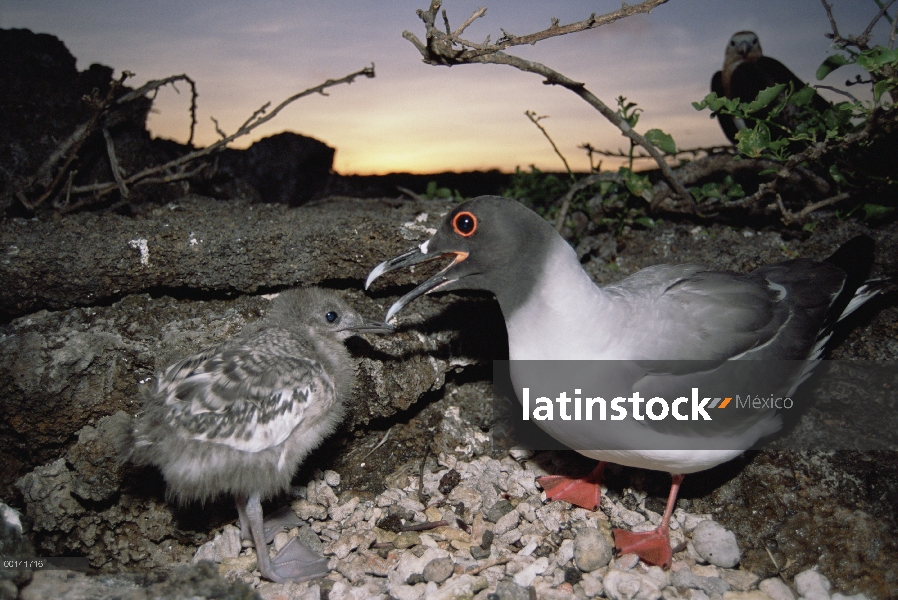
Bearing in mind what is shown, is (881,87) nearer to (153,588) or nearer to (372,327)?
(372,327)

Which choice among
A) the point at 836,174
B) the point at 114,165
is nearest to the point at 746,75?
the point at 836,174

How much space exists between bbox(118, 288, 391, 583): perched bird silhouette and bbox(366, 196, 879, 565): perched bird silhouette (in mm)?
570

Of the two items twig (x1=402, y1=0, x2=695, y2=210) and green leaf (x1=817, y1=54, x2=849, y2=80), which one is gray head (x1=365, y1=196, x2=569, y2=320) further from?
green leaf (x1=817, y1=54, x2=849, y2=80)

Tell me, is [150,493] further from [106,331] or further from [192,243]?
[192,243]

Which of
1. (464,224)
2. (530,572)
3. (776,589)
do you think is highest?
(464,224)

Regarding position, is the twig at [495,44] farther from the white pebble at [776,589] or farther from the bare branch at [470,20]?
the white pebble at [776,589]

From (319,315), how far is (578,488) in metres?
1.79

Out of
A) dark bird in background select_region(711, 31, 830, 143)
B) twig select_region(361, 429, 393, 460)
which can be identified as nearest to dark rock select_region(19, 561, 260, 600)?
twig select_region(361, 429, 393, 460)

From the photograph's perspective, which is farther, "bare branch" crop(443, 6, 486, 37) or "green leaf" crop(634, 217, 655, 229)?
"green leaf" crop(634, 217, 655, 229)

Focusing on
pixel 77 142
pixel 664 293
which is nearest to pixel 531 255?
pixel 664 293

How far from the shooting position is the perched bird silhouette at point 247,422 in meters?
2.81

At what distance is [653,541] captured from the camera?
10.7ft

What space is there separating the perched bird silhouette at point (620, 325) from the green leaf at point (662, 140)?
5.42 feet

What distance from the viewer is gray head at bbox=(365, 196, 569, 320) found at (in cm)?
310
